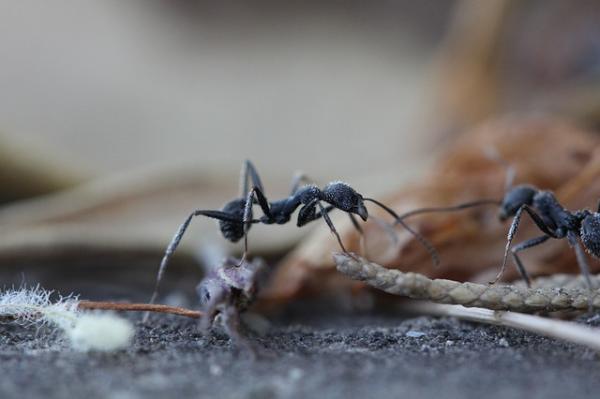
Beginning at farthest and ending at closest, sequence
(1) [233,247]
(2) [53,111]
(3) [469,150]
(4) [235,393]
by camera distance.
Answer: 1. (2) [53,111]
2. (3) [469,150]
3. (1) [233,247]
4. (4) [235,393]

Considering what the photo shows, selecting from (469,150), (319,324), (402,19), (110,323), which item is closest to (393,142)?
(402,19)

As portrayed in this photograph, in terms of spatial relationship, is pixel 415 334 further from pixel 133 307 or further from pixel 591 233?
pixel 591 233

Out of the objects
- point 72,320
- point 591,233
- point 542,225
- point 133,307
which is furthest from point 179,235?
point 591,233

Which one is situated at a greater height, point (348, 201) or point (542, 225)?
point (348, 201)

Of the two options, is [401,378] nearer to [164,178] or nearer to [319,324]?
[319,324]

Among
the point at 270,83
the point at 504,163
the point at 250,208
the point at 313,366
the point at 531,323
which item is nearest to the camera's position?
the point at 313,366

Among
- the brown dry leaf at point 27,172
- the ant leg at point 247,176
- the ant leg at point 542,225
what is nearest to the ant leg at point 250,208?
the ant leg at point 247,176

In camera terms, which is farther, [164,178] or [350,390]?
[164,178]
